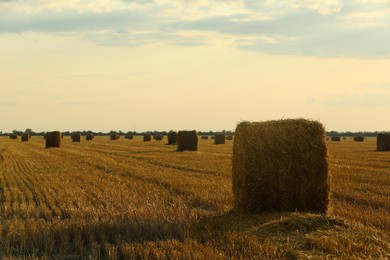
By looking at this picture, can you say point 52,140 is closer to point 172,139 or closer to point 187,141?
point 172,139

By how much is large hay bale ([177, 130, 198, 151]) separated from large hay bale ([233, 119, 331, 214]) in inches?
1001

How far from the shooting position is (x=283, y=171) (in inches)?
441

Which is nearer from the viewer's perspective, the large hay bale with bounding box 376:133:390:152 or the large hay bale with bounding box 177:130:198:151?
the large hay bale with bounding box 177:130:198:151

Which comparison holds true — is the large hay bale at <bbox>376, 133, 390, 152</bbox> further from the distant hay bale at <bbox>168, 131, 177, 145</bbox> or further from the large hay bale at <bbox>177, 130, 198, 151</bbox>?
the distant hay bale at <bbox>168, 131, 177, 145</bbox>

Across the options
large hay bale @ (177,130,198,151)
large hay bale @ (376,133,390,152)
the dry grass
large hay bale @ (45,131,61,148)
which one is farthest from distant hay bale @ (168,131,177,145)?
the dry grass

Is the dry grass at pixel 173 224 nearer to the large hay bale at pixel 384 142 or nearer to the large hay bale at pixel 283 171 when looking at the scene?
the large hay bale at pixel 283 171

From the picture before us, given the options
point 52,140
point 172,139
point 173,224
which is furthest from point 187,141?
point 173,224

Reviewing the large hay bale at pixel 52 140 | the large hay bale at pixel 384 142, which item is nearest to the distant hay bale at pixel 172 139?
the large hay bale at pixel 52 140

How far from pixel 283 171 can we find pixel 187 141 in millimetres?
25968

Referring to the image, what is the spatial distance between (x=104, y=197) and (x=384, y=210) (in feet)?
21.7

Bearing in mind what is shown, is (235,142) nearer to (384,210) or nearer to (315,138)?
(315,138)

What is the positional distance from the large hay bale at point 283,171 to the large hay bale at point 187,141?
1001 inches

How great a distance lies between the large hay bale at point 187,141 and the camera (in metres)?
37.0

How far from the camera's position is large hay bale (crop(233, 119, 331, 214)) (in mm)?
11156
